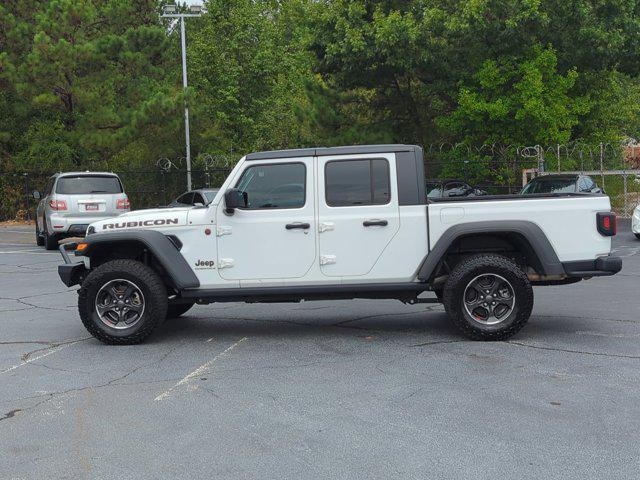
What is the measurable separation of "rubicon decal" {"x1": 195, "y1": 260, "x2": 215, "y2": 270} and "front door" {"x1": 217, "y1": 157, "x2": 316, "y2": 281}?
9 centimetres

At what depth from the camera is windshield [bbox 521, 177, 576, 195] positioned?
744 inches

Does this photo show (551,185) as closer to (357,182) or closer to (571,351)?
(357,182)

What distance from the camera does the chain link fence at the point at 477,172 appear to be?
1008 inches

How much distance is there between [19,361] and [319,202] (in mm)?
3152

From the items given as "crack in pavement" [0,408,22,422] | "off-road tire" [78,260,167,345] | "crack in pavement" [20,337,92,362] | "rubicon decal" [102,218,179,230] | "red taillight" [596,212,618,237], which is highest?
"rubicon decal" [102,218,179,230]

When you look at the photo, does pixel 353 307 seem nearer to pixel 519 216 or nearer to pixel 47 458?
pixel 519 216

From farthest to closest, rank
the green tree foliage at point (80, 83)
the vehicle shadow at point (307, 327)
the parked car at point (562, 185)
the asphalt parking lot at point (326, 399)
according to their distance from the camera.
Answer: the green tree foliage at point (80, 83), the parked car at point (562, 185), the vehicle shadow at point (307, 327), the asphalt parking lot at point (326, 399)

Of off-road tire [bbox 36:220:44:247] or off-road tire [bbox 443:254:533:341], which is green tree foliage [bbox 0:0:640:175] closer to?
off-road tire [bbox 36:220:44:247]

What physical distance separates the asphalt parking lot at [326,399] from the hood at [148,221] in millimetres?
1180

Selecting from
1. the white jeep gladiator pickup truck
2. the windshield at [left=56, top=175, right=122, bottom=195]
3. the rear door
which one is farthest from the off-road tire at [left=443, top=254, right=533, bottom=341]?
the windshield at [left=56, top=175, right=122, bottom=195]

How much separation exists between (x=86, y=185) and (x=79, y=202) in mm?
467

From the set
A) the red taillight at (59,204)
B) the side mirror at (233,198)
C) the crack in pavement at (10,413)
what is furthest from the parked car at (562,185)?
the crack in pavement at (10,413)

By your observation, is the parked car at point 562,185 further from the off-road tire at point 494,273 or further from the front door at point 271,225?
the front door at point 271,225

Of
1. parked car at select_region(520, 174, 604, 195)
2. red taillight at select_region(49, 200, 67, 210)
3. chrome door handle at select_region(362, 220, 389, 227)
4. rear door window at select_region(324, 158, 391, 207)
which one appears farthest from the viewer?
parked car at select_region(520, 174, 604, 195)
